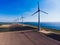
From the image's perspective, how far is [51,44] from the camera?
16.5 metres

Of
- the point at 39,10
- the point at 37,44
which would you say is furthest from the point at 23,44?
the point at 39,10

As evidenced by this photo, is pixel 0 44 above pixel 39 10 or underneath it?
underneath

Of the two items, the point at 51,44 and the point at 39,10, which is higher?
the point at 39,10

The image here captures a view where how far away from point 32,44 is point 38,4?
22.5 metres

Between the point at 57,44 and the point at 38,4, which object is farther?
the point at 38,4

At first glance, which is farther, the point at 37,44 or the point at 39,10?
the point at 39,10

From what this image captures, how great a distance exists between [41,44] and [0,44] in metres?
6.56

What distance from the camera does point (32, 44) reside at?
16938mm

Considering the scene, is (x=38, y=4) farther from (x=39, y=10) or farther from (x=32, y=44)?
(x=32, y=44)

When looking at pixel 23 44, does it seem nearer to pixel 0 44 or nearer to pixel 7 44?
pixel 7 44

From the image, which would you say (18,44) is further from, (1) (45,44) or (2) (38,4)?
(2) (38,4)

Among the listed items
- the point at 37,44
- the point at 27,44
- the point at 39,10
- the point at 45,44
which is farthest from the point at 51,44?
the point at 39,10

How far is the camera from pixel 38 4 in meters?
37.2

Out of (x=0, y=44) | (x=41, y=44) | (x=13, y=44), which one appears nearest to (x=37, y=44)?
(x=41, y=44)
